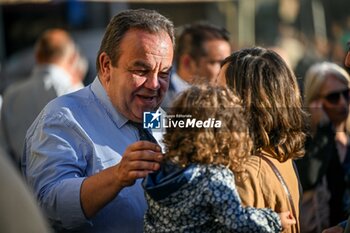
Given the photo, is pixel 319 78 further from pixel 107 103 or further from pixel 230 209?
pixel 230 209

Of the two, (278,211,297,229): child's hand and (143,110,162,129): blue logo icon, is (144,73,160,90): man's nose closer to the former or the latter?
(143,110,162,129): blue logo icon

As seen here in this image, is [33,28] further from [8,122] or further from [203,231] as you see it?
[203,231]

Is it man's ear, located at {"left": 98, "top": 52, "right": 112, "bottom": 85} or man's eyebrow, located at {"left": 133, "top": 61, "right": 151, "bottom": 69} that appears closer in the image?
man's eyebrow, located at {"left": 133, "top": 61, "right": 151, "bottom": 69}

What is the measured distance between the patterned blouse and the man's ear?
29.9 inches

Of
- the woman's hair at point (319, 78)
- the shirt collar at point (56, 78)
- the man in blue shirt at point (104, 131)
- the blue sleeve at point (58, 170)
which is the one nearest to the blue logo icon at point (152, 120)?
the man in blue shirt at point (104, 131)

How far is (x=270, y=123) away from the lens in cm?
393

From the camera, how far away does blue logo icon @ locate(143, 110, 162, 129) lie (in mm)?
3812

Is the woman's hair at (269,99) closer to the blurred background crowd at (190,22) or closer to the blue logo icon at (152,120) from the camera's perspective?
the blue logo icon at (152,120)

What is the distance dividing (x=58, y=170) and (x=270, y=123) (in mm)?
792

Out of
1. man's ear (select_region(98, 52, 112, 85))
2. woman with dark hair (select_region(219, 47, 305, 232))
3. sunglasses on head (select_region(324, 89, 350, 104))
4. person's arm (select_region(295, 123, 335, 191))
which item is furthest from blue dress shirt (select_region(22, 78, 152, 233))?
sunglasses on head (select_region(324, 89, 350, 104))

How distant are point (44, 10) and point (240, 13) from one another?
2506 millimetres

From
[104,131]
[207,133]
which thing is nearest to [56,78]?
[104,131]

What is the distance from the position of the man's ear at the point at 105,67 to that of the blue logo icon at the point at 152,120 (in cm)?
39

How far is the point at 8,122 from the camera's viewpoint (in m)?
7.80
